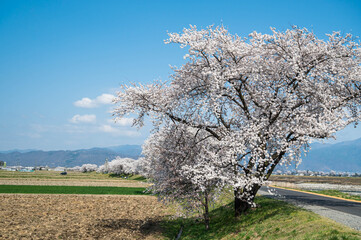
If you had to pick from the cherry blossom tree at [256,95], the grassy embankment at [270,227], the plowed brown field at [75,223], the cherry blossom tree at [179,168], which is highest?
the cherry blossom tree at [256,95]

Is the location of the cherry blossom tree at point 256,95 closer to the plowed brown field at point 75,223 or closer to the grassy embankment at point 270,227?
the grassy embankment at point 270,227

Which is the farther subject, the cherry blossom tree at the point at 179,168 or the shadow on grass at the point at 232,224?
the cherry blossom tree at the point at 179,168

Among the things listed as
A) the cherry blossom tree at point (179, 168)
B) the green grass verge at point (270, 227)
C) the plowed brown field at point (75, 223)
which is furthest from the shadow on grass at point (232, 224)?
the plowed brown field at point (75, 223)

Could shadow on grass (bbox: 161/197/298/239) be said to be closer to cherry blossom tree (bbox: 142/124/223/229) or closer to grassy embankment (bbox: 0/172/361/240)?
grassy embankment (bbox: 0/172/361/240)

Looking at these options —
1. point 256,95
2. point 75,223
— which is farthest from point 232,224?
point 75,223

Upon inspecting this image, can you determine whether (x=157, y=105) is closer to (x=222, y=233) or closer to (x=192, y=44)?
(x=192, y=44)

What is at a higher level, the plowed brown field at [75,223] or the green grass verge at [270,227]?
the green grass verge at [270,227]

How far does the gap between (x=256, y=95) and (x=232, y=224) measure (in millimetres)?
9264

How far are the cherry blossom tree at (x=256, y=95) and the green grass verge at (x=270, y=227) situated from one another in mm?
1431

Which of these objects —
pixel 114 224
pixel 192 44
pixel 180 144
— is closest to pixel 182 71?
pixel 192 44

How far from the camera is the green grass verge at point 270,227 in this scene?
14.2 meters

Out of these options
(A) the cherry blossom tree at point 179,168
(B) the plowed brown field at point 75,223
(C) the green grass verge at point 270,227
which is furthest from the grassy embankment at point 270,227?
(B) the plowed brown field at point 75,223

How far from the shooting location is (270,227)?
17.7 m

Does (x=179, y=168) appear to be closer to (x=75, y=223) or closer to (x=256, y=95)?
(x=256, y=95)
